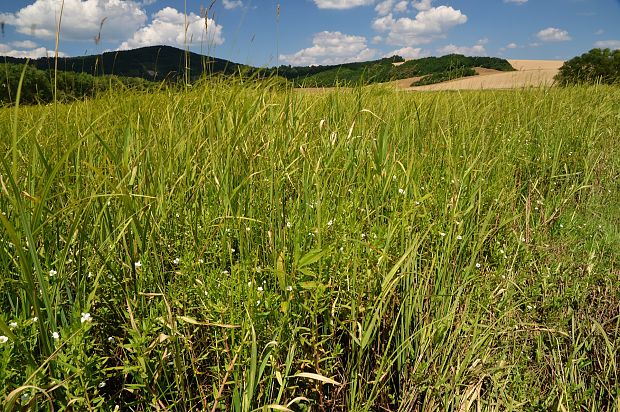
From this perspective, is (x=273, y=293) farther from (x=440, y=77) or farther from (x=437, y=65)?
(x=437, y=65)

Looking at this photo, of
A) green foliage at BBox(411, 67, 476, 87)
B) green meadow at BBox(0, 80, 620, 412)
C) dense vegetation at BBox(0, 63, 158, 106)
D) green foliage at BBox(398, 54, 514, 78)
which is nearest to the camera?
green meadow at BBox(0, 80, 620, 412)

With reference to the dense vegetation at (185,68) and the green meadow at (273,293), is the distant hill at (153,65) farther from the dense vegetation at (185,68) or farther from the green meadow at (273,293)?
the green meadow at (273,293)

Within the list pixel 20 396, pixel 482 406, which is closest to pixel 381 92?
pixel 482 406

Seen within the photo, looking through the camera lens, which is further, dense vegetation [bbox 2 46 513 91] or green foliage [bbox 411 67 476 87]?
green foliage [bbox 411 67 476 87]

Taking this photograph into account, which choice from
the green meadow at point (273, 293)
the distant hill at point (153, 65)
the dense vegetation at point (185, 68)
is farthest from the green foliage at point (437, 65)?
the green meadow at point (273, 293)

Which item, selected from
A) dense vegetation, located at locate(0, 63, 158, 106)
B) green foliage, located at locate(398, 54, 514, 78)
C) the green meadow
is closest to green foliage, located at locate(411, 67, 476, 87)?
green foliage, located at locate(398, 54, 514, 78)

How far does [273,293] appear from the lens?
3.82 ft

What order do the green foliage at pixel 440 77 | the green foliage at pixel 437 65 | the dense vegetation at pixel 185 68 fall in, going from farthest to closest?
the green foliage at pixel 440 77
the green foliage at pixel 437 65
the dense vegetation at pixel 185 68

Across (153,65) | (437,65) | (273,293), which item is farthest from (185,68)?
(437,65)

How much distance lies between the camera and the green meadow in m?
1.01

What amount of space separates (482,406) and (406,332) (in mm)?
332

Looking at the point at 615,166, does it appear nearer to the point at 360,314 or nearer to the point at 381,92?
the point at 381,92

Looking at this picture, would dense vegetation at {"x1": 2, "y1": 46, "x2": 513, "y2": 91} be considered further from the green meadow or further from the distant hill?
the green meadow

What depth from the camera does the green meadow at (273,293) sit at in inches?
39.9
